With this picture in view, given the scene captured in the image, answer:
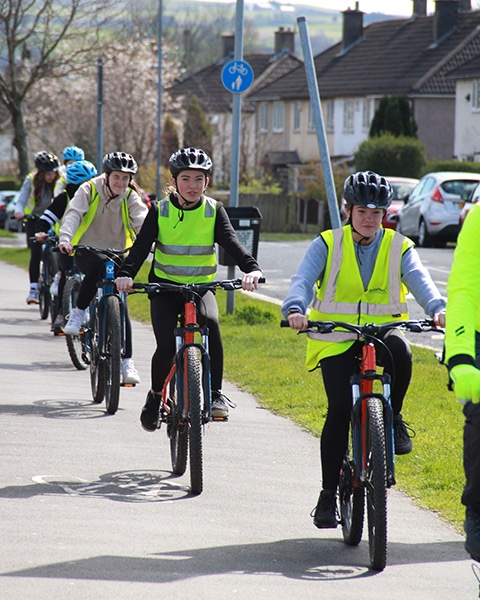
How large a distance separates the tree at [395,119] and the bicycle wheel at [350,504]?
164 feet

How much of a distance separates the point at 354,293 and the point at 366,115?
6152 cm

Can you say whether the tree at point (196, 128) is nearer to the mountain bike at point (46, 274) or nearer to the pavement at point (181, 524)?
the mountain bike at point (46, 274)

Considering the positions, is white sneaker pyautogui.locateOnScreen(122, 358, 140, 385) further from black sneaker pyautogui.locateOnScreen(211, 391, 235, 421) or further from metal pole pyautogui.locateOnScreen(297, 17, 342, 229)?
metal pole pyautogui.locateOnScreen(297, 17, 342, 229)

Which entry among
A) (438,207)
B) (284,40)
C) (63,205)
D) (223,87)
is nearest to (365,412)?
(63,205)

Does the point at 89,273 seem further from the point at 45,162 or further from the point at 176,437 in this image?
the point at 45,162

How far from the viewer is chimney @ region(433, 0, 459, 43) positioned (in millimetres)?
64562

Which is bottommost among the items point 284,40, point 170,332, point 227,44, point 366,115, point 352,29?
point 170,332

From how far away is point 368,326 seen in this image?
6.01 metres

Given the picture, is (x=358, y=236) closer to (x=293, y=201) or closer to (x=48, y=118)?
(x=293, y=201)

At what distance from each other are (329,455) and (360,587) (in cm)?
90

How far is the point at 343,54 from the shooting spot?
7256cm

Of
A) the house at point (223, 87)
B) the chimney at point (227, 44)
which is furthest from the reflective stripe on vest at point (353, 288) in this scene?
the chimney at point (227, 44)

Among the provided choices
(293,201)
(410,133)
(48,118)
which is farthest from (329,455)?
(48,118)

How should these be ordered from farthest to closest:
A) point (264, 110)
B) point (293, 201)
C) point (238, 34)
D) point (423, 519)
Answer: point (264, 110), point (293, 201), point (238, 34), point (423, 519)
